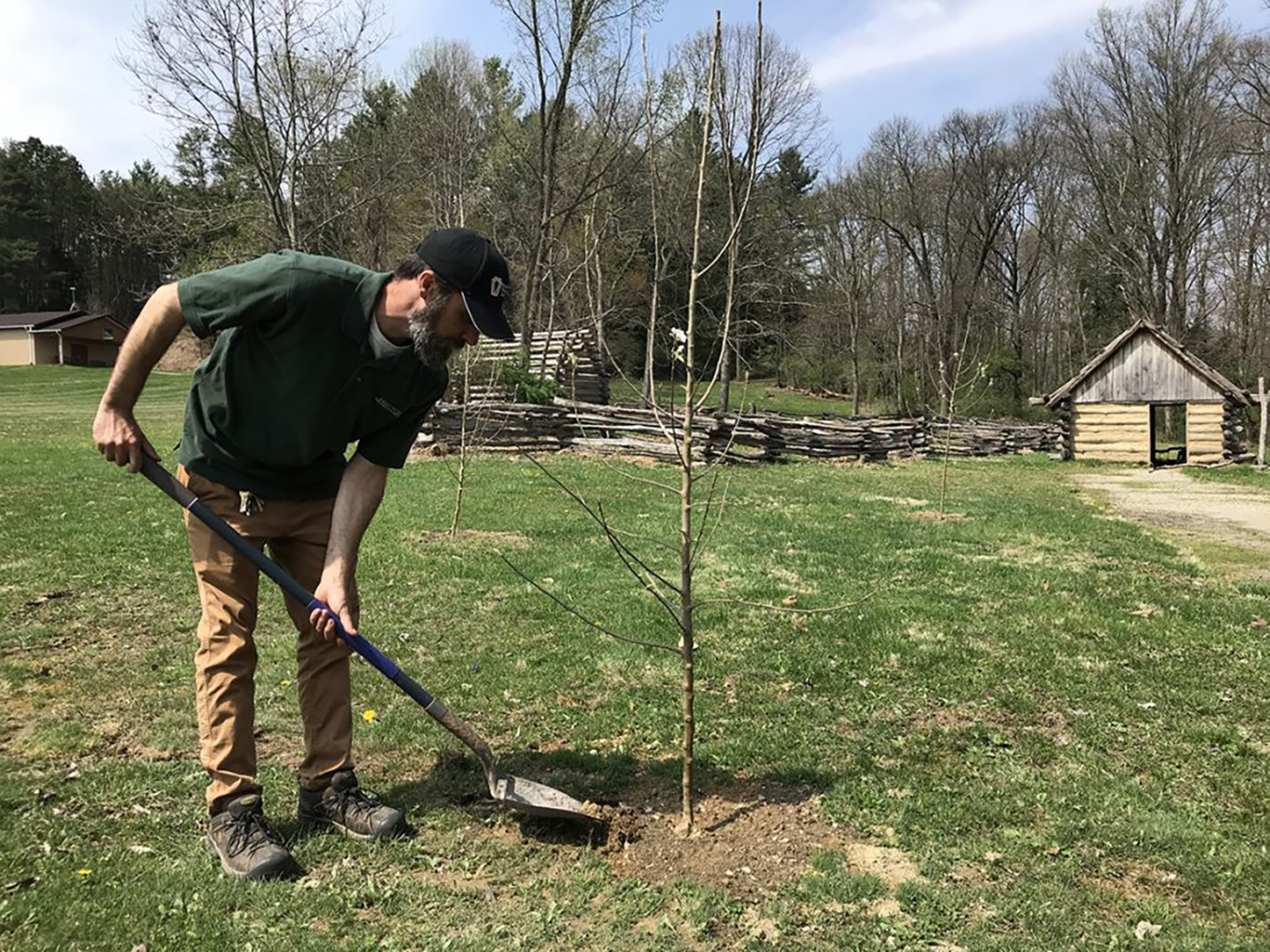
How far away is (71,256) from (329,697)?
62905mm

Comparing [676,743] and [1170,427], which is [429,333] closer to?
[676,743]

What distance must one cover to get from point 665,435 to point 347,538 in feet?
39.2

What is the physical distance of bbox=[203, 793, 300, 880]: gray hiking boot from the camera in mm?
2582

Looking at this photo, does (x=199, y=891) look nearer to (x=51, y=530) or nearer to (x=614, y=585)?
(x=614, y=585)

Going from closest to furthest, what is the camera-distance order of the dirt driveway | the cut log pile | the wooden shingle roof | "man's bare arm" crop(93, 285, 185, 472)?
"man's bare arm" crop(93, 285, 185, 472) → the dirt driveway → the cut log pile → the wooden shingle roof

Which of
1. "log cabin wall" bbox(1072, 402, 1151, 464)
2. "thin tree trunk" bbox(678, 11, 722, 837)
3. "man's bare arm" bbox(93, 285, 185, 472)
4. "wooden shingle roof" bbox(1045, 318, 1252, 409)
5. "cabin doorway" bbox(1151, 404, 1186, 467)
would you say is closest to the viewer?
"man's bare arm" bbox(93, 285, 185, 472)

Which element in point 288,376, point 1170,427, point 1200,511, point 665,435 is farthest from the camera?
point 1170,427

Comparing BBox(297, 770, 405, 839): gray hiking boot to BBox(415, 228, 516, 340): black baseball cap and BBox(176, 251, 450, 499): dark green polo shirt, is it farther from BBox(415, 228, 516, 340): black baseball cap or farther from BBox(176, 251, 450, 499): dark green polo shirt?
BBox(415, 228, 516, 340): black baseball cap

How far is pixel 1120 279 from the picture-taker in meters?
33.5

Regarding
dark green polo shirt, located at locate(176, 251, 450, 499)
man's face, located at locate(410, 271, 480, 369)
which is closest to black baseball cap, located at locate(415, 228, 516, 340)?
man's face, located at locate(410, 271, 480, 369)

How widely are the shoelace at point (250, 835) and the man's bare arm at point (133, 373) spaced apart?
3.83ft

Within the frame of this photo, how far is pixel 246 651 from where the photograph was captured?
2.81 m

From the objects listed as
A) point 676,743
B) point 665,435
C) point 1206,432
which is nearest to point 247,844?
point 676,743

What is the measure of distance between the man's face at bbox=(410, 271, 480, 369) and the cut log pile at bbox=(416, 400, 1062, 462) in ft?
36.8
